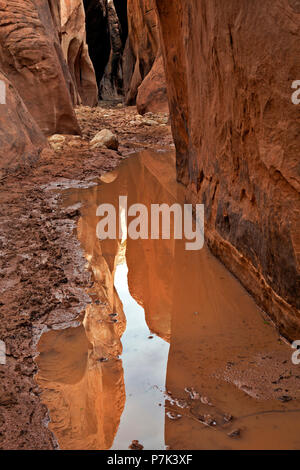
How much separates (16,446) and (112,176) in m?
6.09

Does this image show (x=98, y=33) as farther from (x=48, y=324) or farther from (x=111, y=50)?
(x=48, y=324)

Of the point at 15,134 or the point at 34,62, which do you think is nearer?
the point at 15,134

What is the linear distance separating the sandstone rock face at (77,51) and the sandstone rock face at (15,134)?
7515mm

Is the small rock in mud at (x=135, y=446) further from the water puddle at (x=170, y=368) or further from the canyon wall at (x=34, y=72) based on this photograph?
the canyon wall at (x=34, y=72)

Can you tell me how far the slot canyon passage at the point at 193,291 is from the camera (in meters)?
2.10

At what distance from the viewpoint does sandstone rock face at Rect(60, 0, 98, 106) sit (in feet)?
54.3

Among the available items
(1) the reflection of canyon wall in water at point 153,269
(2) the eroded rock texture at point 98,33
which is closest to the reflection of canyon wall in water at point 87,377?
(1) the reflection of canyon wall in water at point 153,269

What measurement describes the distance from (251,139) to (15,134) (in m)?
4.96

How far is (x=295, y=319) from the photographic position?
2506mm

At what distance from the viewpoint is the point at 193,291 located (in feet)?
11.6

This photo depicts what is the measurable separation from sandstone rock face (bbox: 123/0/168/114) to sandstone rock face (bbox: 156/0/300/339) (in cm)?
912

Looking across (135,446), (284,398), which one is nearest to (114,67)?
(284,398)

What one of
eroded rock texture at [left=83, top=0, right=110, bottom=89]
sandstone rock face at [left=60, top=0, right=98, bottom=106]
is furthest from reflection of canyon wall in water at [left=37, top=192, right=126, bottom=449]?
eroded rock texture at [left=83, top=0, right=110, bottom=89]

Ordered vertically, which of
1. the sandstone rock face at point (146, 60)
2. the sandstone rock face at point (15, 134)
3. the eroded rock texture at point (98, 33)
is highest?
the eroded rock texture at point (98, 33)
